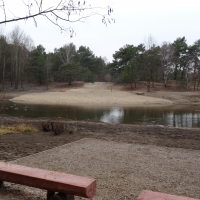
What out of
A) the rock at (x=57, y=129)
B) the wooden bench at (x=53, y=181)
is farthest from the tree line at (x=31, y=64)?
the wooden bench at (x=53, y=181)

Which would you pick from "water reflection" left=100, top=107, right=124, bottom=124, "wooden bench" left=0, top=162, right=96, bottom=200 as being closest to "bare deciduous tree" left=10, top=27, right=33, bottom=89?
"water reflection" left=100, top=107, right=124, bottom=124

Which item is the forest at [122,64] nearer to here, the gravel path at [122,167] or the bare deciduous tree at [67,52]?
the bare deciduous tree at [67,52]

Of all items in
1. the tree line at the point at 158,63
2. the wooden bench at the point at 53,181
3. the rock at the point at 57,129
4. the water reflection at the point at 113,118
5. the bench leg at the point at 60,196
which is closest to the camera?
the wooden bench at the point at 53,181

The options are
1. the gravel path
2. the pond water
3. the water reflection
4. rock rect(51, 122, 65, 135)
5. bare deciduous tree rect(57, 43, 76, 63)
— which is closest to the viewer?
the gravel path

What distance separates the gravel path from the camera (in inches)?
151

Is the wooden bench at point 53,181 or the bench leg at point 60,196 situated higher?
the wooden bench at point 53,181

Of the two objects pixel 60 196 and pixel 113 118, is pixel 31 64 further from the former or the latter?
pixel 60 196

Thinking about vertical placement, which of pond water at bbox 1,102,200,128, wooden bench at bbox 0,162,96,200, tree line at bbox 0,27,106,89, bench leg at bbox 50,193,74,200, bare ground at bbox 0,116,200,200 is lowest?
pond water at bbox 1,102,200,128

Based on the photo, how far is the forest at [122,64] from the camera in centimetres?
4475

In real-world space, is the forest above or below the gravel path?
above

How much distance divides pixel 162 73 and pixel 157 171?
45327 millimetres

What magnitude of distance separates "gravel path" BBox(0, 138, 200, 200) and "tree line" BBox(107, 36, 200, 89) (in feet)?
119

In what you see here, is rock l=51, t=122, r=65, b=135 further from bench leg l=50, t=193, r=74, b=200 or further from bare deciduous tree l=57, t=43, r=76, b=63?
bare deciduous tree l=57, t=43, r=76, b=63

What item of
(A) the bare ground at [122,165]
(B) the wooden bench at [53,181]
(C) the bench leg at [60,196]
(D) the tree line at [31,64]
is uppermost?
(D) the tree line at [31,64]
